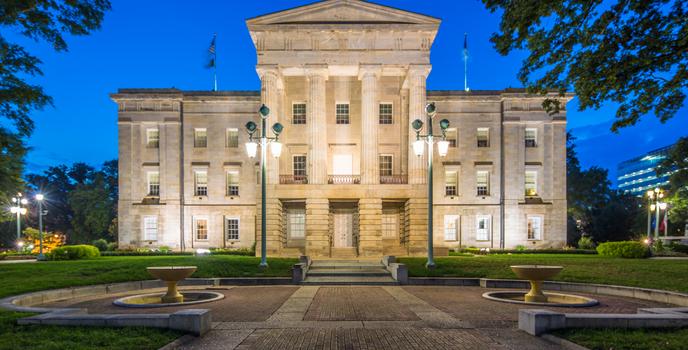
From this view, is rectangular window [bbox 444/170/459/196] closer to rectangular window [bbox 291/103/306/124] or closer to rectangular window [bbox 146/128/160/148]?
rectangular window [bbox 291/103/306/124]

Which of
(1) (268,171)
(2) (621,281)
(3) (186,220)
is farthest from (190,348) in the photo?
(3) (186,220)

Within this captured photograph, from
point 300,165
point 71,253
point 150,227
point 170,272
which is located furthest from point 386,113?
point 170,272

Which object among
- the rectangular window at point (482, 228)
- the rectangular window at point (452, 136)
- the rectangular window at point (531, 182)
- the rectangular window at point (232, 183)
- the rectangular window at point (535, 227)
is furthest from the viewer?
the rectangular window at point (531, 182)

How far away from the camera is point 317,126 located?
114 ft

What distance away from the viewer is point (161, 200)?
41906mm

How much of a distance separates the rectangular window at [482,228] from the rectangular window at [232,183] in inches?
921

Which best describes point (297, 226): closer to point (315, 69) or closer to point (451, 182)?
point (315, 69)

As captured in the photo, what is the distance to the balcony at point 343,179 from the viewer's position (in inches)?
1365

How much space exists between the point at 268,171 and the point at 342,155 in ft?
24.2

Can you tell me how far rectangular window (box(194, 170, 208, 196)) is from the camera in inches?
1672

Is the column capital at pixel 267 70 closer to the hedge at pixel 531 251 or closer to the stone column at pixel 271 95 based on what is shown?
the stone column at pixel 271 95

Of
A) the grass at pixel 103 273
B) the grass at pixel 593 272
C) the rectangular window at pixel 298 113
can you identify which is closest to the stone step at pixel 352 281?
the grass at pixel 593 272

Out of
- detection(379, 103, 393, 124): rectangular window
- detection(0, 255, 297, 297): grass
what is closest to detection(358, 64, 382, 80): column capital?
detection(379, 103, 393, 124): rectangular window

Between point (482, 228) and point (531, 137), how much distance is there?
10239 mm
